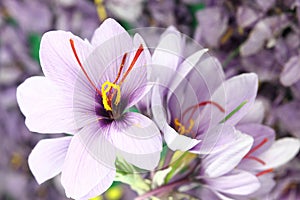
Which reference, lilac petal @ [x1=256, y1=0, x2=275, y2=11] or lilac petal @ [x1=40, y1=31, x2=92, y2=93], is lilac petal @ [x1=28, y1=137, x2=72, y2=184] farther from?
lilac petal @ [x1=256, y1=0, x2=275, y2=11]

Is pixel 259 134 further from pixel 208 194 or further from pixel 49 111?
pixel 49 111

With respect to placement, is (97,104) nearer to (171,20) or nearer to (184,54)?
(184,54)

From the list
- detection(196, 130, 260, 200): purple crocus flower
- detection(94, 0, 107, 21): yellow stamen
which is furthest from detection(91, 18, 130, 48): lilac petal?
detection(94, 0, 107, 21): yellow stamen

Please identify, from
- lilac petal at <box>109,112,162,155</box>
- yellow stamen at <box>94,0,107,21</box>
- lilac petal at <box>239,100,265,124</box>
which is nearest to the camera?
lilac petal at <box>109,112,162,155</box>

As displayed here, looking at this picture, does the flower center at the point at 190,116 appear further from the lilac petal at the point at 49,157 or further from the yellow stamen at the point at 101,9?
the yellow stamen at the point at 101,9

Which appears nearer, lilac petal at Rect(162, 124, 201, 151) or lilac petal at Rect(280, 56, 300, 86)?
lilac petal at Rect(162, 124, 201, 151)

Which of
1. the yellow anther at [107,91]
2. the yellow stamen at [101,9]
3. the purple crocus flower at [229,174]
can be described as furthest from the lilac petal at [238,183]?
the yellow stamen at [101,9]

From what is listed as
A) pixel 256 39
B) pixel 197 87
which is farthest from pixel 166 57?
pixel 256 39

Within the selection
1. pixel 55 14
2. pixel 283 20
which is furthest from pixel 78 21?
pixel 283 20
